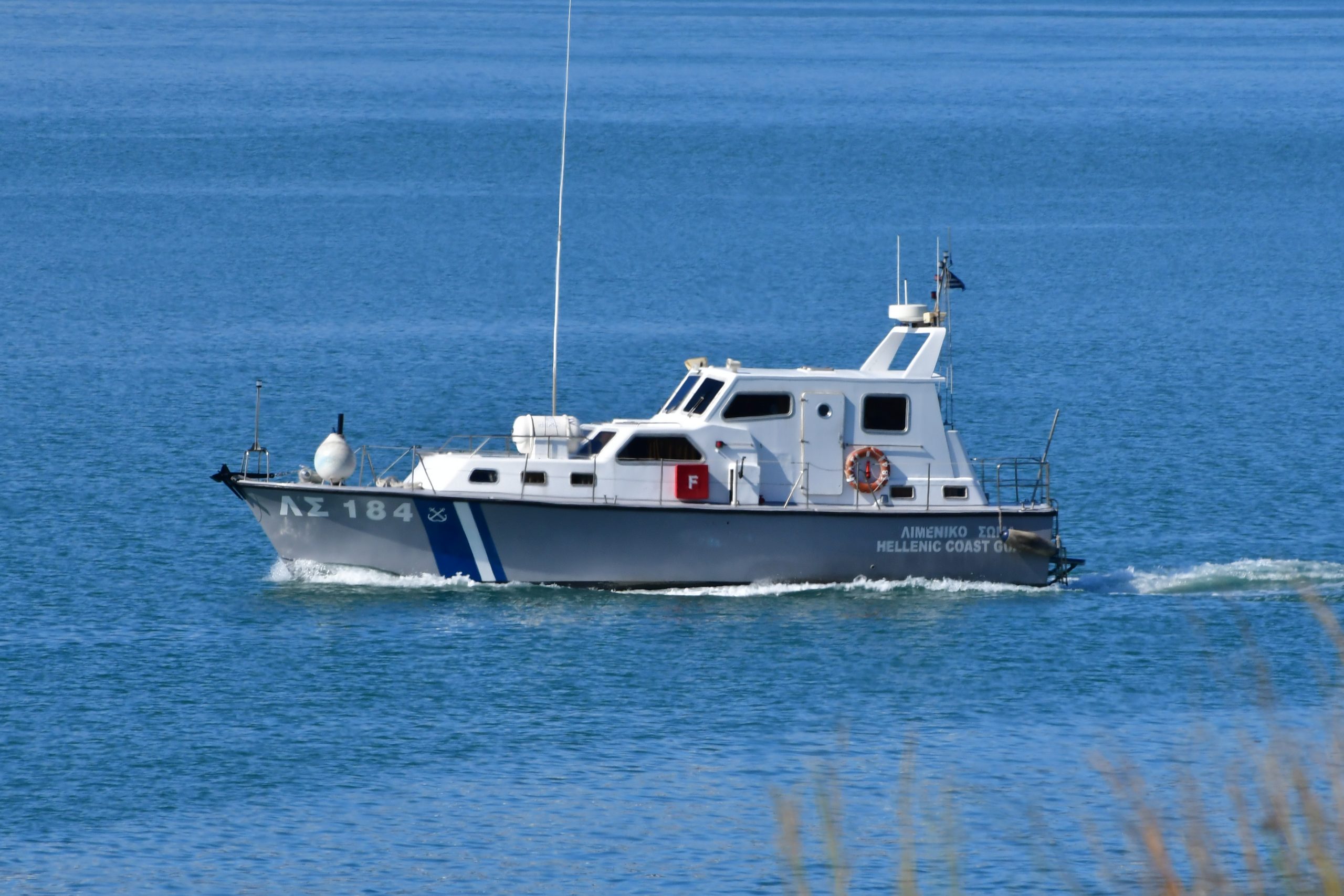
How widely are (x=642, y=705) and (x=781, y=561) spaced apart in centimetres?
480

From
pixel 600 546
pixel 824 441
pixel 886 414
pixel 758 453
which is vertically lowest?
pixel 600 546

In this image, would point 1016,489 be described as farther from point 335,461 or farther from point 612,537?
point 335,461

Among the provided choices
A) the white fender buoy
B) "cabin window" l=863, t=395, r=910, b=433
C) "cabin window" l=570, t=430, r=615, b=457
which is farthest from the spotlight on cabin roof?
the white fender buoy

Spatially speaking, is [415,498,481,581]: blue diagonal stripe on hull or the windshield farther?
the windshield

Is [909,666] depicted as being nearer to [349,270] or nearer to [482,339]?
[482,339]

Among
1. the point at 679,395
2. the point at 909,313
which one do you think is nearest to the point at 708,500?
the point at 679,395

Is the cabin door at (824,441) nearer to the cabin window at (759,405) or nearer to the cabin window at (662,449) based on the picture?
the cabin window at (759,405)

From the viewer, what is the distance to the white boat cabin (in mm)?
28938

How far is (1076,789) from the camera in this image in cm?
2195

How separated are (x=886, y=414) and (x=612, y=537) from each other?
14.6 ft

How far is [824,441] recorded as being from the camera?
1169 inches

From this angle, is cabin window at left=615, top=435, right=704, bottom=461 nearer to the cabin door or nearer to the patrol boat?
the patrol boat

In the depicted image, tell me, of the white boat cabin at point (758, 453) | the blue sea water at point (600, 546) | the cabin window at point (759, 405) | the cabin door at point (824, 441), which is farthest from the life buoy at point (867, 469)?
the blue sea water at point (600, 546)

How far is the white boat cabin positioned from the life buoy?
0.05 ft
